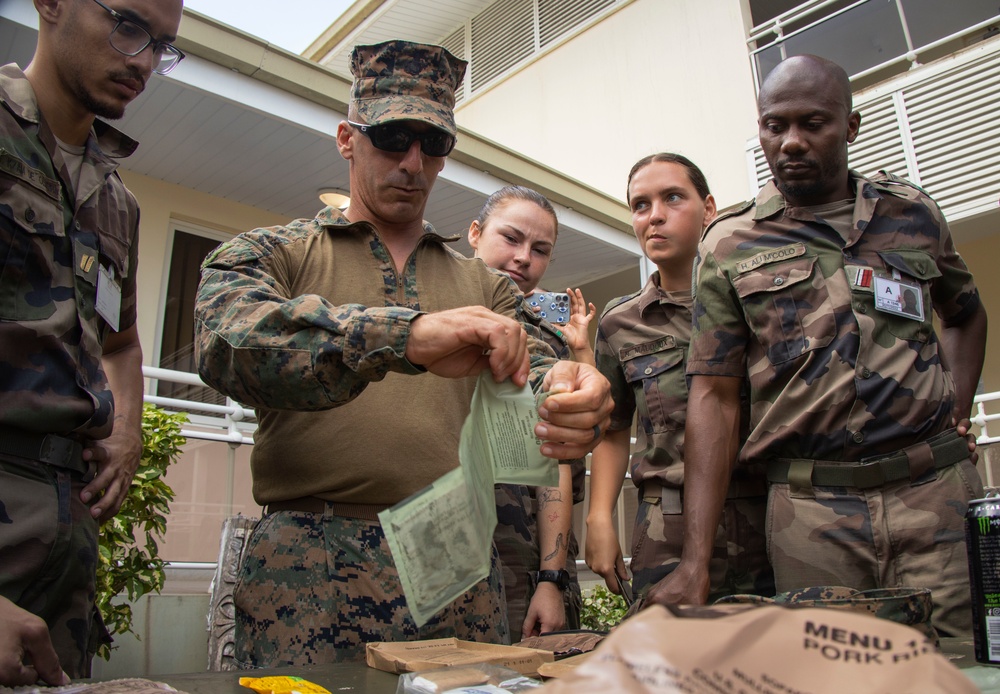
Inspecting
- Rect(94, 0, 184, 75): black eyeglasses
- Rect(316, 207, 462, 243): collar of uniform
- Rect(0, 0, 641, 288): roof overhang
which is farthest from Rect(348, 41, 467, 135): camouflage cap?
Rect(0, 0, 641, 288): roof overhang

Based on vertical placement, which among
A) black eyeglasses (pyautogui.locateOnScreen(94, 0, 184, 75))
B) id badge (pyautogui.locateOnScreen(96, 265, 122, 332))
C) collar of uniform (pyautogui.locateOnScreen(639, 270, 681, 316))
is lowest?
id badge (pyautogui.locateOnScreen(96, 265, 122, 332))

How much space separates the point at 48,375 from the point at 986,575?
178 cm

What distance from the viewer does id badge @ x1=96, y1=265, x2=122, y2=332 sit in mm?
1946

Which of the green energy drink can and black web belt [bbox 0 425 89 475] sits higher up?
black web belt [bbox 0 425 89 475]

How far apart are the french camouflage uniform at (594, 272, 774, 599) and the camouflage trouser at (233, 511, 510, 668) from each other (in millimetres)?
1187

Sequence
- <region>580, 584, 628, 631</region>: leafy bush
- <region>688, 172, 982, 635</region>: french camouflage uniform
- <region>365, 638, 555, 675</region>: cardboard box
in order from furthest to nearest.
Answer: <region>580, 584, 628, 631</region>: leafy bush, <region>688, 172, 982, 635</region>: french camouflage uniform, <region>365, 638, 555, 675</region>: cardboard box

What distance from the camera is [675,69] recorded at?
9.58 metres

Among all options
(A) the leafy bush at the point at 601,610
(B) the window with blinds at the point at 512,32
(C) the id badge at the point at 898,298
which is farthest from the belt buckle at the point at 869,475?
(B) the window with blinds at the point at 512,32

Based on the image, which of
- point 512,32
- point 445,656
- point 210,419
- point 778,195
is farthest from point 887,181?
point 512,32

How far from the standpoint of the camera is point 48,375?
5.51 feet

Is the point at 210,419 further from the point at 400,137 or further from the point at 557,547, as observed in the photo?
the point at 400,137

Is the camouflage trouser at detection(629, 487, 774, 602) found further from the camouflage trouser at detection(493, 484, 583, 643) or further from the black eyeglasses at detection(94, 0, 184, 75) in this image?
the black eyeglasses at detection(94, 0, 184, 75)

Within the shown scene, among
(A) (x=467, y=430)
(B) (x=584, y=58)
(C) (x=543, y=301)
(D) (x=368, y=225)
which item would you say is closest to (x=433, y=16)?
(B) (x=584, y=58)

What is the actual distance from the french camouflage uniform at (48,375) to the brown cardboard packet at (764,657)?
144 centimetres
